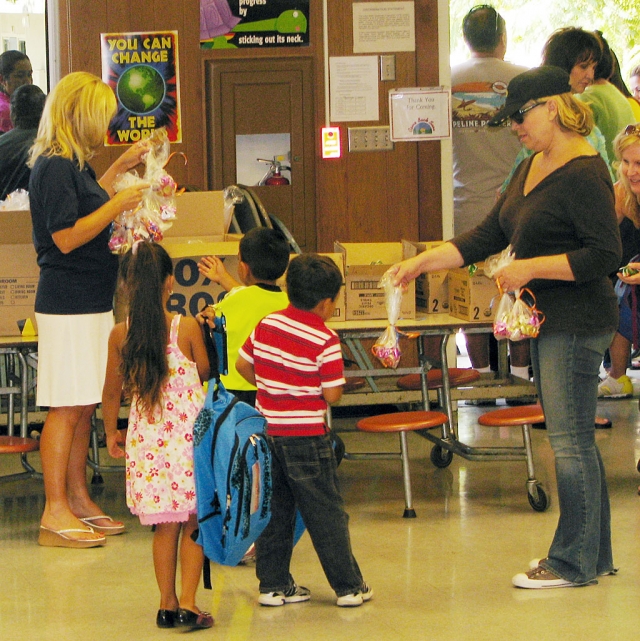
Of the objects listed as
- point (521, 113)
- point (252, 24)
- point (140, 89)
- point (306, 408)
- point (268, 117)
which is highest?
point (252, 24)

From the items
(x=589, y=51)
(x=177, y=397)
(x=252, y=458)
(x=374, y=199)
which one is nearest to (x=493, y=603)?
(x=252, y=458)

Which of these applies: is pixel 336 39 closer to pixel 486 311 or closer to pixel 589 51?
pixel 589 51

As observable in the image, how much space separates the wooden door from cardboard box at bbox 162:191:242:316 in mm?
1580

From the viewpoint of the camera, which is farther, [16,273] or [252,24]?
[252,24]

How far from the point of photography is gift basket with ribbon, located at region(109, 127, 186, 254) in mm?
4195

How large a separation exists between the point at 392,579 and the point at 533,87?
1.72 m

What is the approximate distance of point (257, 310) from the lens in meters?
3.86

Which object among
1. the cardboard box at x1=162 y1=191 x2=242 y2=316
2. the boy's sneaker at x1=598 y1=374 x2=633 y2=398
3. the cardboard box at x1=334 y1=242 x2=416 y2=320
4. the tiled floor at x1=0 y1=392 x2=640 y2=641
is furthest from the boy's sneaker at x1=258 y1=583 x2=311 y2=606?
the boy's sneaker at x1=598 y1=374 x2=633 y2=398

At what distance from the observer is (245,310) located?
3.86 m

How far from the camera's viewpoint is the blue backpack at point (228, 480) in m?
3.11

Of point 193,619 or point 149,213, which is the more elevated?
point 149,213

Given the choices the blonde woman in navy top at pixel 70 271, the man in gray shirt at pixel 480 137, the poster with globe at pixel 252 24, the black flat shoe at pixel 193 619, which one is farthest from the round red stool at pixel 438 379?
the black flat shoe at pixel 193 619

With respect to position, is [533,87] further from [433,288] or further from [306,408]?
[433,288]

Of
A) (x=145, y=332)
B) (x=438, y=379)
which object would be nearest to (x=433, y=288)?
(x=438, y=379)
